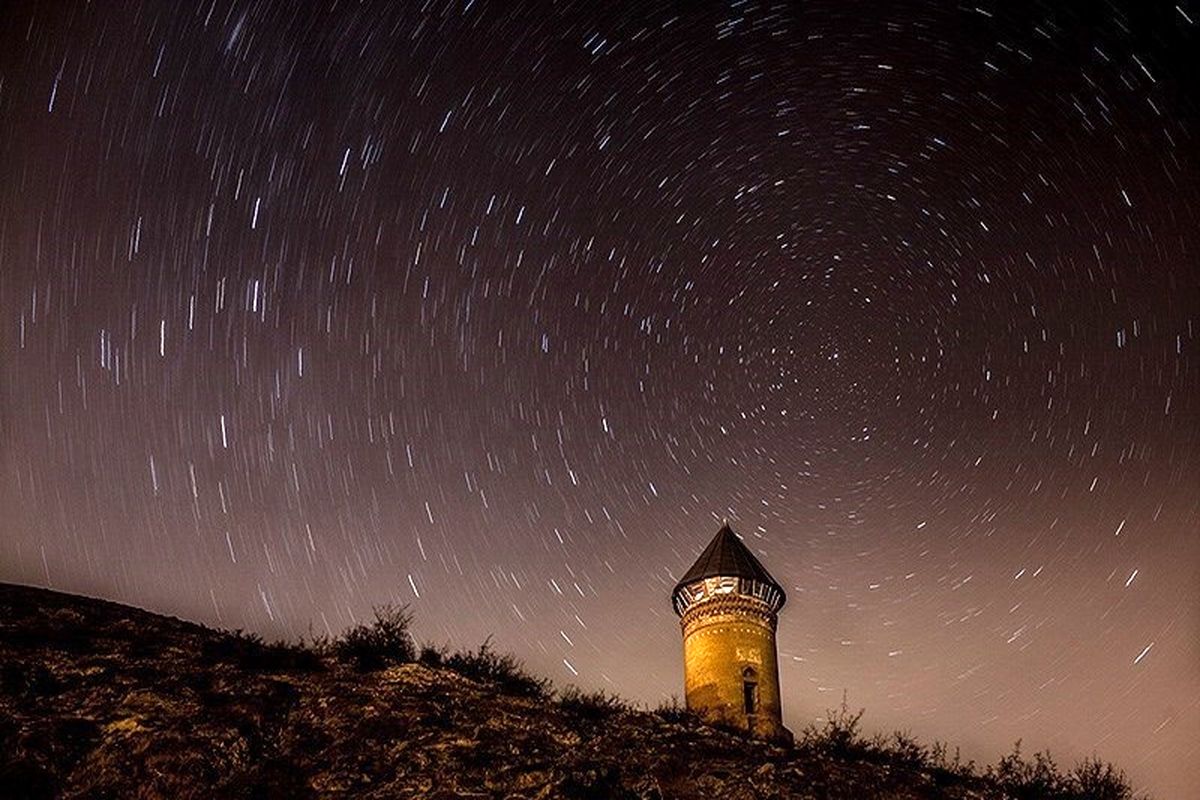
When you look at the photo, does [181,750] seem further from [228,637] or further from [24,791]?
[228,637]

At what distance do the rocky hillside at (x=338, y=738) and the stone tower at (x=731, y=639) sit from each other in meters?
10.6

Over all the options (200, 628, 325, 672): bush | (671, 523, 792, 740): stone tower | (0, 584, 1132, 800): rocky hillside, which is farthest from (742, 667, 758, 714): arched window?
(200, 628, 325, 672): bush

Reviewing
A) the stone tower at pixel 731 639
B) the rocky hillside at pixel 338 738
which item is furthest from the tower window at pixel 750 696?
the rocky hillside at pixel 338 738

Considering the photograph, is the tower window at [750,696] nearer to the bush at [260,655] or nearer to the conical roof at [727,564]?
the conical roof at [727,564]

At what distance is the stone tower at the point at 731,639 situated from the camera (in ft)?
89.4

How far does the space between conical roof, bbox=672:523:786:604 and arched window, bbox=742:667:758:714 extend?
328 centimetres

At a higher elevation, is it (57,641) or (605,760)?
(57,641)

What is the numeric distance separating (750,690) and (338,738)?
1731cm

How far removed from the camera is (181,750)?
39.5ft

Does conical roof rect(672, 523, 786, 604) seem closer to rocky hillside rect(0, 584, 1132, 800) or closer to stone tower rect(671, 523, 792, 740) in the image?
stone tower rect(671, 523, 792, 740)

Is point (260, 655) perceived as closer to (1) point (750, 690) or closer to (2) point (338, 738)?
(2) point (338, 738)

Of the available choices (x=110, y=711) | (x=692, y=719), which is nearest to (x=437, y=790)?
(x=110, y=711)

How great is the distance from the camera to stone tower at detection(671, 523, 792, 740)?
2723cm

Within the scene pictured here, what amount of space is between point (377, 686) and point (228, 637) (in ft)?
12.0
